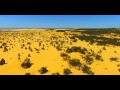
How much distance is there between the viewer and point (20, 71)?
42.5 feet

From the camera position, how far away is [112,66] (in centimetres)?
1491
